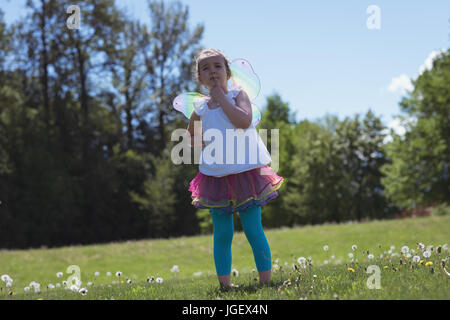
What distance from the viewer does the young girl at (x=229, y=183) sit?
15.2 ft

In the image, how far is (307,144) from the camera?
139ft

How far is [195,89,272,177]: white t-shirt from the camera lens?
15.3 ft

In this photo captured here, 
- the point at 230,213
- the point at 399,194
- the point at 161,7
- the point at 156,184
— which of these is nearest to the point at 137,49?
the point at 161,7

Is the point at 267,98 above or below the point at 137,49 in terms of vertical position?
below

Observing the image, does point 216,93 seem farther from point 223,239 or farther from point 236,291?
point 236,291

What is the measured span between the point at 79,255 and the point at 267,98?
1262 inches

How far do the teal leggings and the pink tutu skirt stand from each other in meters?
0.11

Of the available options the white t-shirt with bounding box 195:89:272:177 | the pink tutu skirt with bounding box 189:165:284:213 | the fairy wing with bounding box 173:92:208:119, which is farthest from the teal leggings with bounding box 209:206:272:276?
the fairy wing with bounding box 173:92:208:119

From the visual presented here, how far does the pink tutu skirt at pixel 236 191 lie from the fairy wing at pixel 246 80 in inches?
30.1

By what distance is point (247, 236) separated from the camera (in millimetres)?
4699

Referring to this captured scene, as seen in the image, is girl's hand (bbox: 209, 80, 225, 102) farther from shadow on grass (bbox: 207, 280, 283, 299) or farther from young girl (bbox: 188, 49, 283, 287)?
shadow on grass (bbox: 207, 280, 283, 299)

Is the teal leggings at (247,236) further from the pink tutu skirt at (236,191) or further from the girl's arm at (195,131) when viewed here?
the girl's arm at (195,131)

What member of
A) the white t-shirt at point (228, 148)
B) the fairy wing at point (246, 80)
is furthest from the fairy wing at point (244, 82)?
the white t-shirt at point (228, 148)
